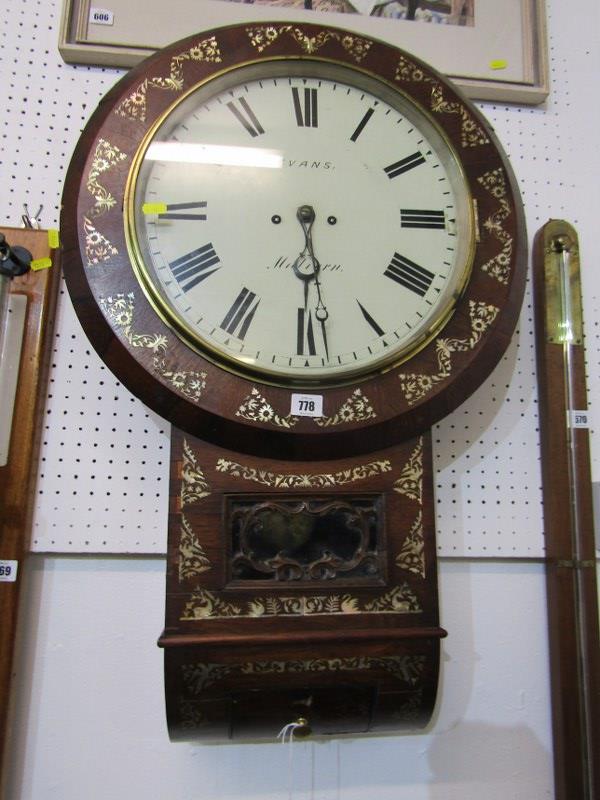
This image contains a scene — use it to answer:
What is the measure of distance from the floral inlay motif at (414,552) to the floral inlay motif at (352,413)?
0.44 feet

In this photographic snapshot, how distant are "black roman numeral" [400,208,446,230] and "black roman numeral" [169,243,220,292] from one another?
24cm

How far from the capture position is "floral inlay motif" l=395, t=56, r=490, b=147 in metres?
0.73

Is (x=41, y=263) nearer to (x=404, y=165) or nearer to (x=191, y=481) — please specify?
(x=191, y=481)

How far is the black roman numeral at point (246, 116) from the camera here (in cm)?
71

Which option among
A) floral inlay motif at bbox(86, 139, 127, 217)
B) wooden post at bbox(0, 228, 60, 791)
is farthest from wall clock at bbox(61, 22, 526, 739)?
wooden post at bbox(0, 228, 60, 791)

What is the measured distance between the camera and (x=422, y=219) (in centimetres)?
71

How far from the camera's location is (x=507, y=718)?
0.77 metres

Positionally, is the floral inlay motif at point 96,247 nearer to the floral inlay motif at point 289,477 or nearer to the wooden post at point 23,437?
the wooden post at point 23,437

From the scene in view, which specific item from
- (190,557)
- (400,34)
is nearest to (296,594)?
(190,557)

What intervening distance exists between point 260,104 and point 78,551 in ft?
1.99

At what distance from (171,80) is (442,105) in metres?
0.34

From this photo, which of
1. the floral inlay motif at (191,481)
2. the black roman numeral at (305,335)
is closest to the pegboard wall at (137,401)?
the floral inlay motif at (191,481)

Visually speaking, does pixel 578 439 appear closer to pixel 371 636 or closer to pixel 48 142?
pixel 371 636

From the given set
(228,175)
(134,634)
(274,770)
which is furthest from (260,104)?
(274,770)
